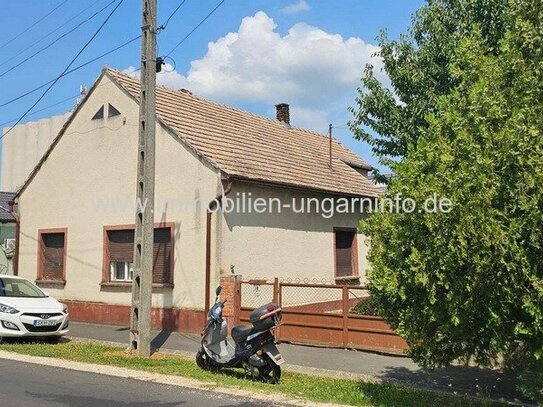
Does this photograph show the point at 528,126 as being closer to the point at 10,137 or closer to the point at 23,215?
the point at 23,215

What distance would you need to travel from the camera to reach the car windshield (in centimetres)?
1321

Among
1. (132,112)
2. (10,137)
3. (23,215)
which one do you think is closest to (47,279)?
(23,215)

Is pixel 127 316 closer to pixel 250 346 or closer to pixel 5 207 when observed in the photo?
pixel 250 346

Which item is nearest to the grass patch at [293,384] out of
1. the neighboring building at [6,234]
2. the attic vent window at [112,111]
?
the attic vent window at [112,111]

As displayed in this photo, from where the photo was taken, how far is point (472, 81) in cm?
680

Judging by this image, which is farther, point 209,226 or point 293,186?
point 293,186

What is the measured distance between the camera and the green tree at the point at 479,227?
5.59 m

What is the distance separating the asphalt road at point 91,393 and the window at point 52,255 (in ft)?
25.9

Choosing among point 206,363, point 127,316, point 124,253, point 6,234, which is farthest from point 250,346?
point 6,234

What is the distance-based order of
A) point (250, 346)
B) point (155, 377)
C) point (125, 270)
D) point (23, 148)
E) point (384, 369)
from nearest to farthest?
point (250, 346)
point (155, 377)
point (384, 369)
point (125, 270)
point (23, 148)

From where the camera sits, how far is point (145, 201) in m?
10.9

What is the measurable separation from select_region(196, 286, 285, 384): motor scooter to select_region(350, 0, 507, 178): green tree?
203 inches

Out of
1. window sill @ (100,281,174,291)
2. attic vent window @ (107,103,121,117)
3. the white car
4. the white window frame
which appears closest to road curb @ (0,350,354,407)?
the white car

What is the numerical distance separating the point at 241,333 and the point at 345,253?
9525 millimetres
